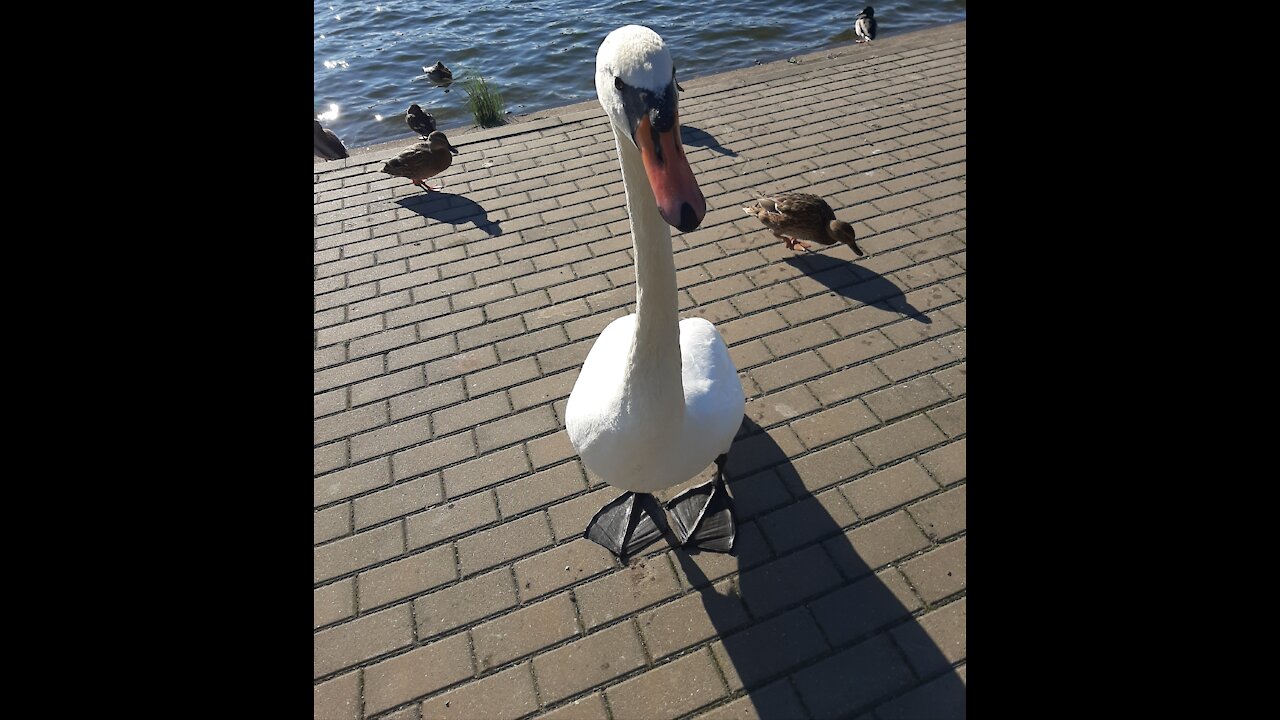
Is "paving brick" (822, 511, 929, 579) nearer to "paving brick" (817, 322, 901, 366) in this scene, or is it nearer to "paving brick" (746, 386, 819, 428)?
"paving brick" (746, 386, 819, 428)

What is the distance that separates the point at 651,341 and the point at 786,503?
1.58 metres

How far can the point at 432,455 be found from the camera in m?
4.20

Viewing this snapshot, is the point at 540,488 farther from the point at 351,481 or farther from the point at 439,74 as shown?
the point at 439,74

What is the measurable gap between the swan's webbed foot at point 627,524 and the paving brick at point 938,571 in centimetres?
133

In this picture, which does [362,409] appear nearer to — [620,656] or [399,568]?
[399,568]

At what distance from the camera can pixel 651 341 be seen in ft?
8.88

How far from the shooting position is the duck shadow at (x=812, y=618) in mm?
2961

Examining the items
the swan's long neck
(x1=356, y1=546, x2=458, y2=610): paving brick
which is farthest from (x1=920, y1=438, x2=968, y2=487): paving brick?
(x1=356, y1=546, x2=458, y2=610): paving brick

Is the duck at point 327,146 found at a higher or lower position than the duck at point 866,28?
higher

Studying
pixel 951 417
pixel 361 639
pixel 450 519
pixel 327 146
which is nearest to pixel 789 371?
pixel 951 417

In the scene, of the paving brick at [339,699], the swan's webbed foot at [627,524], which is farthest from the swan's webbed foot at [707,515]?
the paving brick at [339,699]

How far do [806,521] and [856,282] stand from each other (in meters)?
2.49

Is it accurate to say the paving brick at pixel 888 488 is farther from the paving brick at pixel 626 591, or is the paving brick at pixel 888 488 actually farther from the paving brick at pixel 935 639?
the paving brick at pixel 626 591
